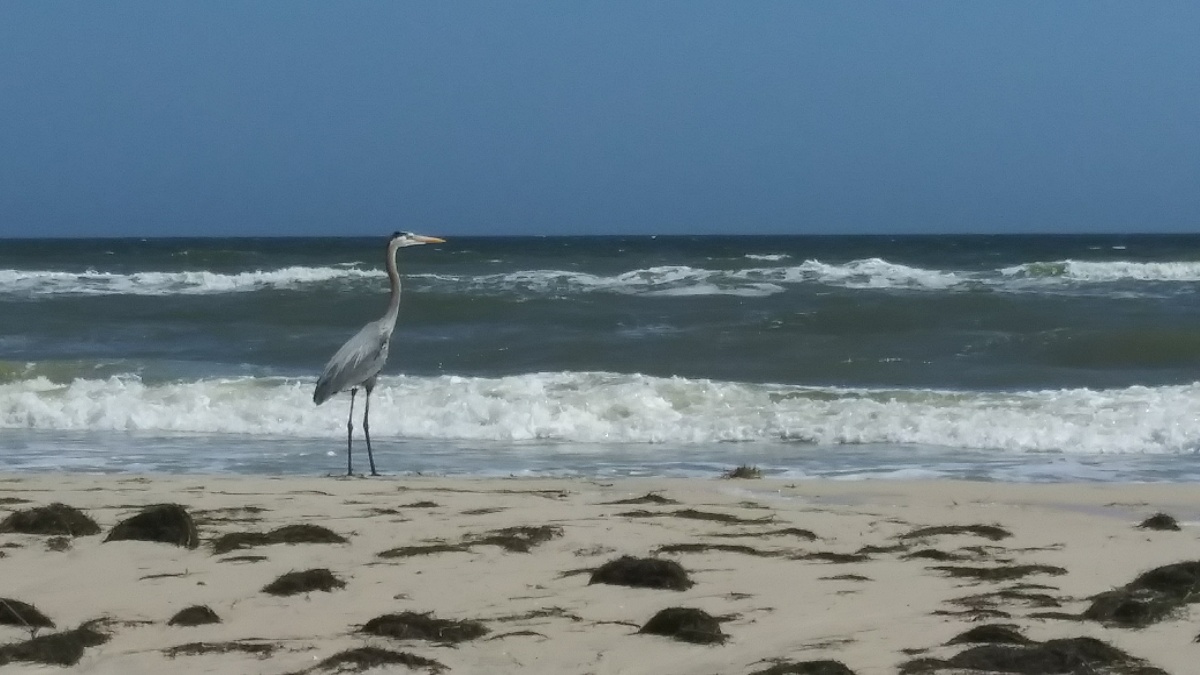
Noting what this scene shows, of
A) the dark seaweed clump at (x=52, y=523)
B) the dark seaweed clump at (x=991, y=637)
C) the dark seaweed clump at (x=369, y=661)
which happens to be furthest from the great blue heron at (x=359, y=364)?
the dark seaweed clump at (x=991, y=637)

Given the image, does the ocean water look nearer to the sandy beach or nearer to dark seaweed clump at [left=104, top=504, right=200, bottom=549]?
the sandy beach

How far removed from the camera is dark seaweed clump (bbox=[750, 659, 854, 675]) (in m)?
3.79

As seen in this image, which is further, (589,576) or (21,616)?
(589,576)

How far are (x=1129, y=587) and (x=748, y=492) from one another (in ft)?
10.4

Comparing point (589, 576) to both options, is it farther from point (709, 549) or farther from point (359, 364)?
point (359, 364)

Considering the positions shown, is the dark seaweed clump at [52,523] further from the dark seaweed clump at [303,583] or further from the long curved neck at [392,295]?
the long curved neck at [392,295]

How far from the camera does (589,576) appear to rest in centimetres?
521

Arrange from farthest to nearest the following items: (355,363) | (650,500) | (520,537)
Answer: (355,363), (650,500), (520,537)

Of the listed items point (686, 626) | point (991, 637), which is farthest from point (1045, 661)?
point (686, 626)

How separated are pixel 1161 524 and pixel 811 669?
3348mm

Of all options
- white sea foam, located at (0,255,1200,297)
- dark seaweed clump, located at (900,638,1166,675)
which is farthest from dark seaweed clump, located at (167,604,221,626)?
white sea foam, located at (0,255,1200,297)

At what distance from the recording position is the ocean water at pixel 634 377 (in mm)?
10648

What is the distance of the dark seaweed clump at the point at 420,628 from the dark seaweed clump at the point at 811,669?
912 millimetres

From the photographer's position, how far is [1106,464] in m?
9.99
